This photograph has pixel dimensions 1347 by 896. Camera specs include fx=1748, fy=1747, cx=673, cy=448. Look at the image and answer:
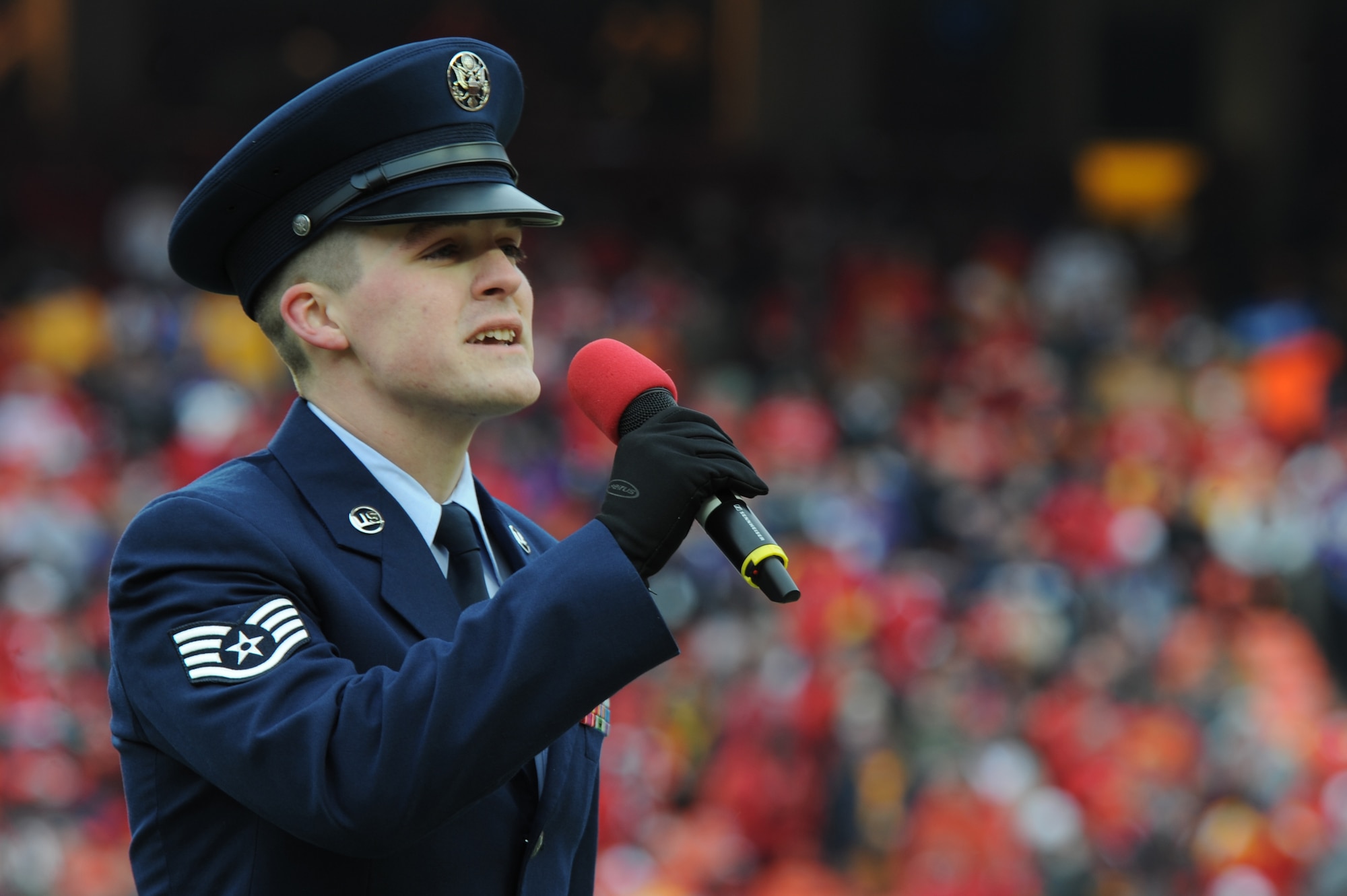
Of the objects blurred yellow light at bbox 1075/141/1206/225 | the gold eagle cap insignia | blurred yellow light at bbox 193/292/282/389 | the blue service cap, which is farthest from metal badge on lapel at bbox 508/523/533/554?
blurred yellow light at bbox 1075/141/1206/225

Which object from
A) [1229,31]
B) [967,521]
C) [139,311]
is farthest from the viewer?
[1229,31]

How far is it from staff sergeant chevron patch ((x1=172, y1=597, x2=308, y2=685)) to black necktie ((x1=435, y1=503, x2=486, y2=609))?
0.84 feet

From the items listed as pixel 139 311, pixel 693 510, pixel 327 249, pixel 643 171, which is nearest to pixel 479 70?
pixel 327 249

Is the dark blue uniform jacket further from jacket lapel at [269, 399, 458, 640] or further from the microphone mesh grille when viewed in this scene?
the microphone mesh grille

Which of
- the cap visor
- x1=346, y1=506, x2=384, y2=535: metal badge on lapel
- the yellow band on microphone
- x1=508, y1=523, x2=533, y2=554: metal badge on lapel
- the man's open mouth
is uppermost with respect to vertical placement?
the cap visor

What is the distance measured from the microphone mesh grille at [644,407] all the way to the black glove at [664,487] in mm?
145

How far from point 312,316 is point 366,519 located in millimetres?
200

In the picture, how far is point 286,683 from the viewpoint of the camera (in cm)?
137

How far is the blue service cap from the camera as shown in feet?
5.24

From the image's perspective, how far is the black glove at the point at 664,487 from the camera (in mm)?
1416

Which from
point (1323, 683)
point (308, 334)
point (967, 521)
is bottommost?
point (1323, 683)

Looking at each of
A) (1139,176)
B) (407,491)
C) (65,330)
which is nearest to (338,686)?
(407,491)

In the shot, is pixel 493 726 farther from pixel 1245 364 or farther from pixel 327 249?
pixel 1245 364

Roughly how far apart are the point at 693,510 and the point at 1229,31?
15178 millimetres
